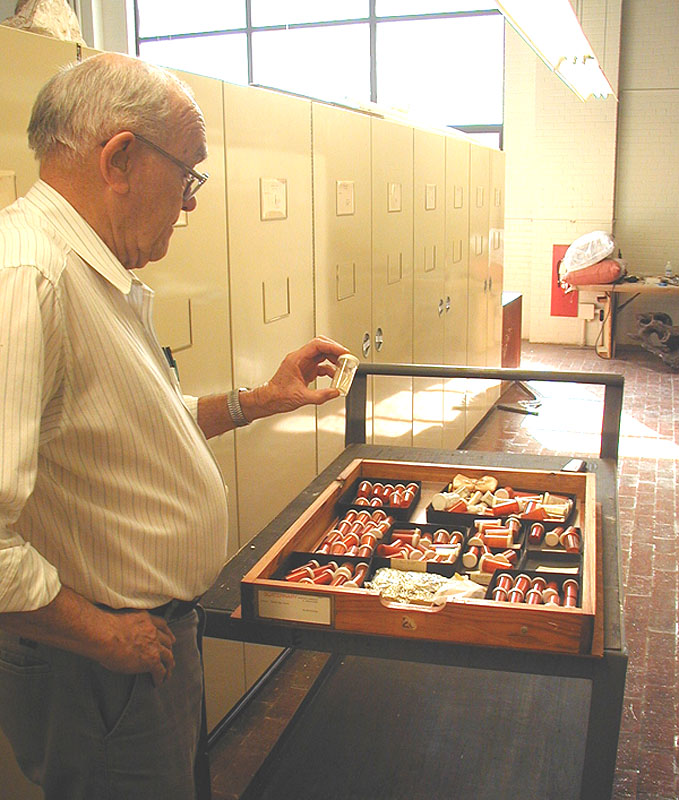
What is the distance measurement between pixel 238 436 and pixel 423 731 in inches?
46.7

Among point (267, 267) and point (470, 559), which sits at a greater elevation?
point (267, 267)

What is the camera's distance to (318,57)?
11414 millimetres

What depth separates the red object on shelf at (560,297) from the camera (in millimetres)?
11133

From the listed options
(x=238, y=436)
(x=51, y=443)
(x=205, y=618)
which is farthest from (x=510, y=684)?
(x=51, y=443)

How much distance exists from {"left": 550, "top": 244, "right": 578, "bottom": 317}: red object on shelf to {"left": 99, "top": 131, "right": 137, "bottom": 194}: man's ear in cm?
1029

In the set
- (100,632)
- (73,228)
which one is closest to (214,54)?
(73,228)

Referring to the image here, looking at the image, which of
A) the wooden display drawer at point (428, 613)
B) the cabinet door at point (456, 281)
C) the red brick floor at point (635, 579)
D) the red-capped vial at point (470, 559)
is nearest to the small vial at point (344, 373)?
the wooden display drawer at point (428, 613)

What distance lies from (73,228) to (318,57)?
1089 cm

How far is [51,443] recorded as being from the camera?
135cm

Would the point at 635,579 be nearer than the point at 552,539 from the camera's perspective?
No

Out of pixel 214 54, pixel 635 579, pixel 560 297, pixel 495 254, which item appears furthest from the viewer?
pixel 214 54

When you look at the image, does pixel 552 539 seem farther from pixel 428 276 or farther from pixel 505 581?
pixel 428 276

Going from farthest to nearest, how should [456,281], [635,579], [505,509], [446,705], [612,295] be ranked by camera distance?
[612,295], [456,281], [635,579], [446,705], [505,509]

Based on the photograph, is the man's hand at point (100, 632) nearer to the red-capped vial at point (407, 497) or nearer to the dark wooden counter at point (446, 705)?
the dark wooden counter at point (446, 705)
